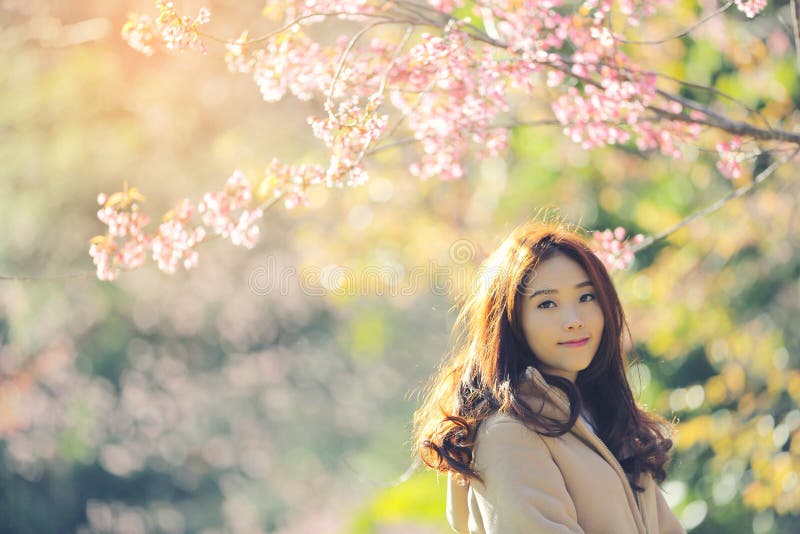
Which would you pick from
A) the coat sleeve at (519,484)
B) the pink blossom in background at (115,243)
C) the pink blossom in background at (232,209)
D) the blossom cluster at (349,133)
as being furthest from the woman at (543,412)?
the pink blossom in background at (115,243)

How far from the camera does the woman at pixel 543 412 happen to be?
6.11 feet

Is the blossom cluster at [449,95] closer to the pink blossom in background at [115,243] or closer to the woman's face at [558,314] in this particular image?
the woman's face at [558,314]

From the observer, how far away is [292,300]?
11859mm

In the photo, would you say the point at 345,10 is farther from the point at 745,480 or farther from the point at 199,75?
the point at 199,75

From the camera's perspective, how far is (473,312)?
2.16 metres

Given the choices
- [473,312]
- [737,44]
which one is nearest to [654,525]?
[473,312]

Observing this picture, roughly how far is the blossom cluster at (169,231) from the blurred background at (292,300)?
249 millimetres

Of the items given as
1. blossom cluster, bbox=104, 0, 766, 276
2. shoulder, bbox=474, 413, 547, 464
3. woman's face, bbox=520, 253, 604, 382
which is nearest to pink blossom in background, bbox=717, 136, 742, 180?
blossom cluster, bbox=104, 0, 766, 276

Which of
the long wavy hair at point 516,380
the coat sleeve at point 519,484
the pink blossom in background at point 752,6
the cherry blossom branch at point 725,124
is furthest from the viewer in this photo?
the cherry blossom branch at point 725,124

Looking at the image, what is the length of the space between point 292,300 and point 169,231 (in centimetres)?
929

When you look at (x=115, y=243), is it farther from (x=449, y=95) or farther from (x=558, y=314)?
(x=558, y=314)

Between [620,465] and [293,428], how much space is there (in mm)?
10262

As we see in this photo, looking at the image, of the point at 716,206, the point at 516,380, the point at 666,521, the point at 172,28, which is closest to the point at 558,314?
the point at 516,380

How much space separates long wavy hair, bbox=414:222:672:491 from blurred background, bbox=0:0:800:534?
54cm
